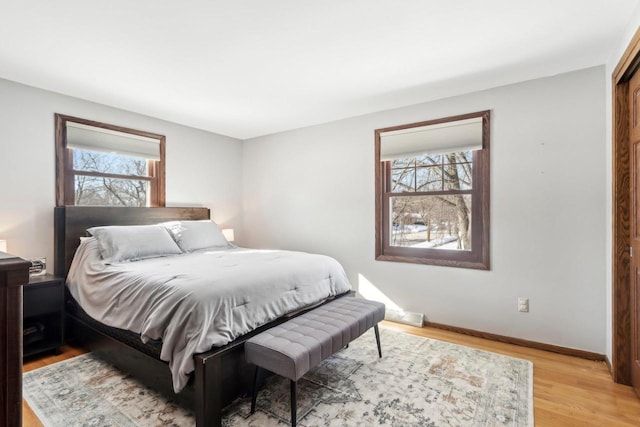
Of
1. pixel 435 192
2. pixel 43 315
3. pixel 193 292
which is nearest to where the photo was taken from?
pixel 193 292

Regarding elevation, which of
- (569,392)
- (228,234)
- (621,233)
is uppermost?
(621,233)

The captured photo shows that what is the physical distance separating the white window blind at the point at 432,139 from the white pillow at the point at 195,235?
7.00 ft

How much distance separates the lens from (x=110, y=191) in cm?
361

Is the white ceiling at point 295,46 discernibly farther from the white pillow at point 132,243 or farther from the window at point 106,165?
the white pillow at point 132,243

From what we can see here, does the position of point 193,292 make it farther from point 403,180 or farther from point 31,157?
point 403,180

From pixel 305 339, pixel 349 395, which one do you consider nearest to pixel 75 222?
pixel 305 339

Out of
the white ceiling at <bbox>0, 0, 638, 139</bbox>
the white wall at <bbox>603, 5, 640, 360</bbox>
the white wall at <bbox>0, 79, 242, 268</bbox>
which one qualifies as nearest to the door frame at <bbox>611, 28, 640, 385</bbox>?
the white wall at <bbox>603, 5, 640, 360</bbox>

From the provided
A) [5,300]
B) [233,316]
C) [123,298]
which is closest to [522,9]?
[233,316]

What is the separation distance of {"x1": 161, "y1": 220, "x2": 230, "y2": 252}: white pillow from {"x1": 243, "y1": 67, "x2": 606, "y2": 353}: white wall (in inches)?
62.3

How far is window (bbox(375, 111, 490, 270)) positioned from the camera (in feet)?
10.2

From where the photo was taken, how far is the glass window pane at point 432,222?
3.27 meters

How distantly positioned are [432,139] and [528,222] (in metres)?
1.17

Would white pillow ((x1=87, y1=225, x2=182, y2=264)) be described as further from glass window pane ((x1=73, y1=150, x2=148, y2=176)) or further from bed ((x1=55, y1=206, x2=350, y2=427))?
glass window pane ((x1=73, y1=150, x2=148, y2=176))

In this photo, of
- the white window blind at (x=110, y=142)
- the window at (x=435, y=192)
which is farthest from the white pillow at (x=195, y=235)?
the window at (x=435, y=192)
